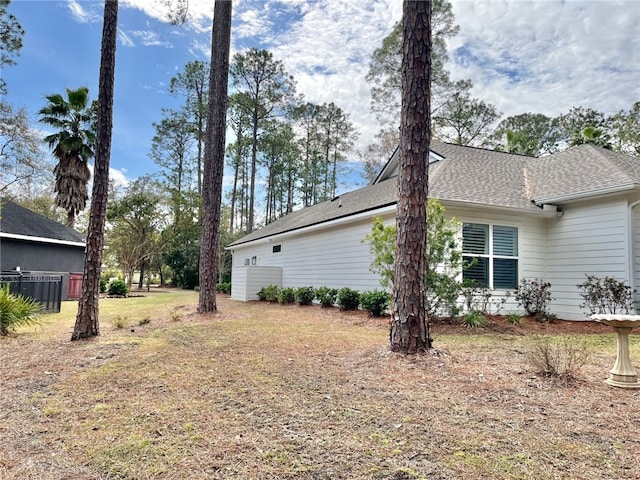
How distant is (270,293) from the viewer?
1580cm

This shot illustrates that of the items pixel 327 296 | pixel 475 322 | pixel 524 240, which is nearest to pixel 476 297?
pixel 475 322

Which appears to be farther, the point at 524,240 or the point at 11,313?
the point at 524,240

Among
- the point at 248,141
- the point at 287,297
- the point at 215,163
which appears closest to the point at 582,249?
the point at 287,297

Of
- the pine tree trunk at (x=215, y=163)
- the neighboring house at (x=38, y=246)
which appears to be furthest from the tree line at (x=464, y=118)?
the neighboring house at (x=38, y=246)

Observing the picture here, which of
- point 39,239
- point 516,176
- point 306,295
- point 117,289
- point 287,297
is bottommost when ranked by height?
point 117,289

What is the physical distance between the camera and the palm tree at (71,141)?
18.4 meters

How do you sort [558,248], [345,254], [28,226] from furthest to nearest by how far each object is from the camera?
[28,226] < [345,254] < [558,248]

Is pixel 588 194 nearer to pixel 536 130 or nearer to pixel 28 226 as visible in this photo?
pixel 28 226

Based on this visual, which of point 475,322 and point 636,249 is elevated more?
point 636,249

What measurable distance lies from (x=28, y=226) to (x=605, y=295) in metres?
19.3

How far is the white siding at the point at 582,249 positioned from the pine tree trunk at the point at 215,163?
29.8 ft

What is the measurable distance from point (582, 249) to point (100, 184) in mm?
10863

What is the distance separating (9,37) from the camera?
16.1 m

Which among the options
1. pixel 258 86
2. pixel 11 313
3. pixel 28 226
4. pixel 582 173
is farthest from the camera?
pixel 258 86
